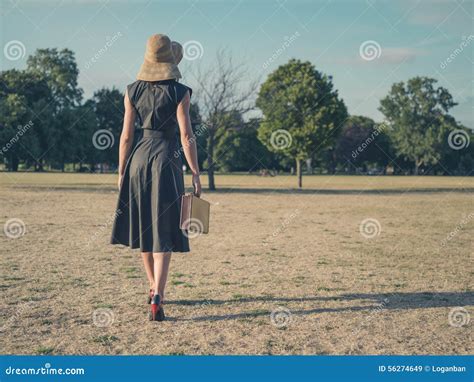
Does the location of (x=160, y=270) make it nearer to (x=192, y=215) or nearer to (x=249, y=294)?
(x=192, y=215)

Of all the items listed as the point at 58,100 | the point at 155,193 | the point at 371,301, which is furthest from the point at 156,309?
the point at 58,100

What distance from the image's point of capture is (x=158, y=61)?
459 centimetres

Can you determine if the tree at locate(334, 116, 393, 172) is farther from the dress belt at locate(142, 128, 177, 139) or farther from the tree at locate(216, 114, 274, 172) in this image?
the dress belt at locate(142, 128, 177, 139)

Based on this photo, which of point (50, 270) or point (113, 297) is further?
point (50, 270)

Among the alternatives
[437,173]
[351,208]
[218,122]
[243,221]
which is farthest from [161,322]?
[437,173]

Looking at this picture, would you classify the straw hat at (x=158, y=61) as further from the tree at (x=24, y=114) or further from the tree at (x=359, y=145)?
the tree at (x=359, y=145)

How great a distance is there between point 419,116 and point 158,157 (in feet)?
228

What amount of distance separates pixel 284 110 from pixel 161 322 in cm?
3028

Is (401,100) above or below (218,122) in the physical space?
above

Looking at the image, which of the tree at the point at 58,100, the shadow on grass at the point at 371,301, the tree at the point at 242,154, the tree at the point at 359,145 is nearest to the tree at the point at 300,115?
the tree at the point at 58,100

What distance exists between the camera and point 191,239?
414 inches

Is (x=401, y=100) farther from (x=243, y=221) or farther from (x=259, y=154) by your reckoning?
(x=243, y=221)

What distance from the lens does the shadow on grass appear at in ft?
16.5

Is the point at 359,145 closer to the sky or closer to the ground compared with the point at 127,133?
closer to the sky
